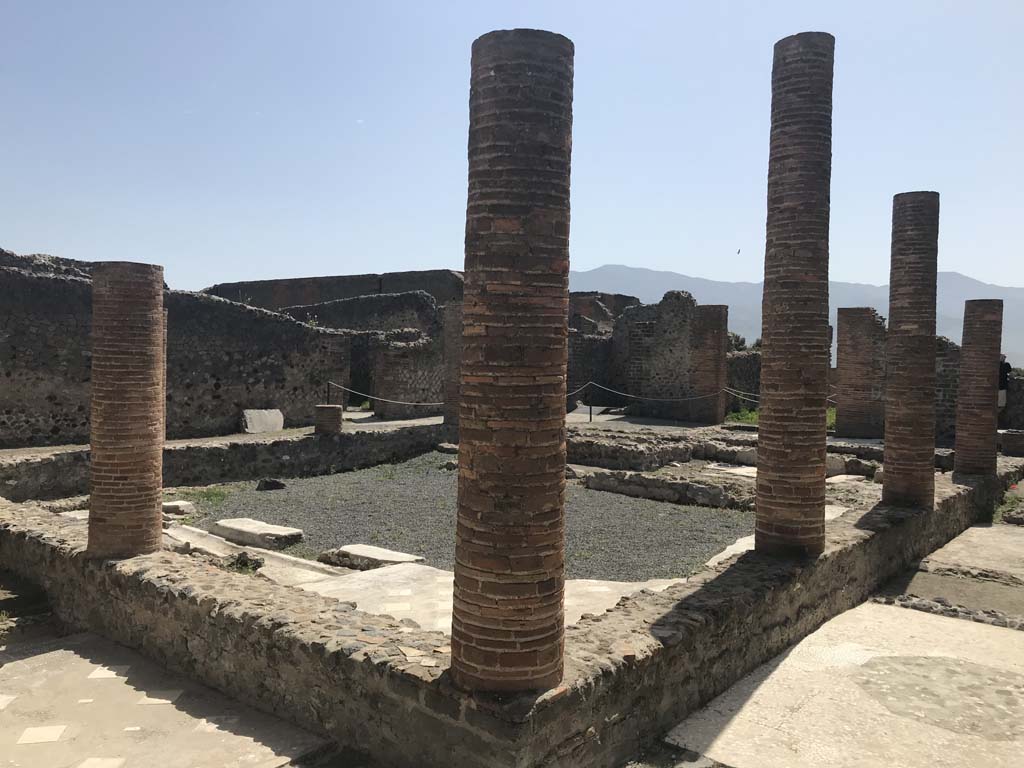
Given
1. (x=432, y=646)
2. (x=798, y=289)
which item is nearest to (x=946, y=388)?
(x=798, y=289)

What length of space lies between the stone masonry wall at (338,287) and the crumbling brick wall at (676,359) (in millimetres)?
11496

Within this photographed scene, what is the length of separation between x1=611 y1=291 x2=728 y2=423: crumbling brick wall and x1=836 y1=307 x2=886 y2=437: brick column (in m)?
3.25

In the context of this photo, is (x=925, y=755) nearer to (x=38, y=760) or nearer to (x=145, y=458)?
(x=38, y=760)

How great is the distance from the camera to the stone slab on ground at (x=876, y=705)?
16.0ft

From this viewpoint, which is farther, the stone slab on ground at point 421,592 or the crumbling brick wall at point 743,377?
the crumbling brick wall at point 743,377

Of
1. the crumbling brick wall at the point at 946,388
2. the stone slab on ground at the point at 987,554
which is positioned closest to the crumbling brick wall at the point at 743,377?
the crumbling brick wall at the point at 946,388

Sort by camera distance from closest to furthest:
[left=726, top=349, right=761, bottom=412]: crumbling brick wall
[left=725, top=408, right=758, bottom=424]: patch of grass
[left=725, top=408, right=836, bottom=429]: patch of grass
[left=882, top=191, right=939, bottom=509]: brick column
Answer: [left=882, top=191, right=939, bottom=509]: brick column
[left=725, top=408, right=836, bottom=429]: patch of grass
[left=725, top=408, right=758, bottom=424]: patch of grass
[left=726, top=349, right=761, bottom=412]: crumbling brick wall

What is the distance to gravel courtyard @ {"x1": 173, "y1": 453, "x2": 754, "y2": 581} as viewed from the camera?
908cm

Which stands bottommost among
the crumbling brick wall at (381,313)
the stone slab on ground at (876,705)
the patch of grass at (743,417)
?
the stone slab on ground at (876,705)

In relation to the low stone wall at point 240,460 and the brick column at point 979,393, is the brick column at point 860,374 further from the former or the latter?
the low stone wall at point 240,460

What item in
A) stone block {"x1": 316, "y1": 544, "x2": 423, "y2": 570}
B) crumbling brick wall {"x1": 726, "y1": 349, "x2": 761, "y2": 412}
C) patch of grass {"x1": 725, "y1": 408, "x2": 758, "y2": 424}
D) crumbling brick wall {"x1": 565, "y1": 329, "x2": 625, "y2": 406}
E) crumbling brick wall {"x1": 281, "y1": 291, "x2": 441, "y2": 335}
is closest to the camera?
stone block {"x1": 316, "y1": 544, "x2": 423, "y2": 570}

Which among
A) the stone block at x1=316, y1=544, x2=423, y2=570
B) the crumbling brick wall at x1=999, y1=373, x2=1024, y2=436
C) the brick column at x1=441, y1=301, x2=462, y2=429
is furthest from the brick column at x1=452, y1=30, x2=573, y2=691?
the crumbling brick wall at x1=999, y1=373, x2=1024, y2=436

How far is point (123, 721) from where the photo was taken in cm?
518

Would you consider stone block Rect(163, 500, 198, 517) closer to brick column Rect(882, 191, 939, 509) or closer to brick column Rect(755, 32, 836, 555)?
brick column Rect(755, 32, 836, 555)
